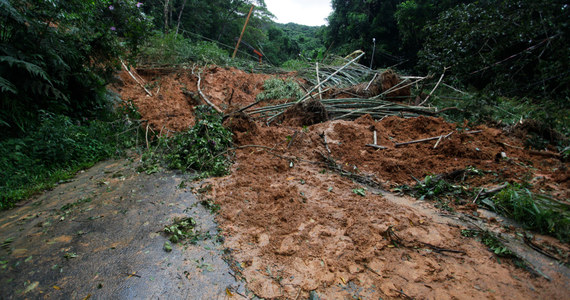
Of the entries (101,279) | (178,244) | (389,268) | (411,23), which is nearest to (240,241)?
(178,244)

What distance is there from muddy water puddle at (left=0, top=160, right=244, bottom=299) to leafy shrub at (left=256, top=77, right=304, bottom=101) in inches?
162

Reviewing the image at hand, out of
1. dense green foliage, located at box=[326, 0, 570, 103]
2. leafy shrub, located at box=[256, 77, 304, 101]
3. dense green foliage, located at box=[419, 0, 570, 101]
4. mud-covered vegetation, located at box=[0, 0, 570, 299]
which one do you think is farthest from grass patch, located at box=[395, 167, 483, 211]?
dense green foliage, located at box=[419, 0, 570, 101]

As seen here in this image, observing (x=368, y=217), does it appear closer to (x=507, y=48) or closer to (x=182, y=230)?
(x=182, y=230)

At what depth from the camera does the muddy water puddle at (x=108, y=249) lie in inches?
58.7

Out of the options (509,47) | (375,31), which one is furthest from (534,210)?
(375,31)

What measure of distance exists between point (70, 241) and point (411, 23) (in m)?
13.1

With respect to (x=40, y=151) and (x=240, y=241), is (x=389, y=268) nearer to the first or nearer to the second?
(x=240, y=241)

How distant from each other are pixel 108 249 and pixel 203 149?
1.72m

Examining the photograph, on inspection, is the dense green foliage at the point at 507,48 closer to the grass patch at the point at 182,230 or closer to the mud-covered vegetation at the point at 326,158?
the mud-covered vegetation at the point at 326,158

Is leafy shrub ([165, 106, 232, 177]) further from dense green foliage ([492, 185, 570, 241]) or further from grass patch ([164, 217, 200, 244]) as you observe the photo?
dense green foliage ([492, 185, 570, 241])

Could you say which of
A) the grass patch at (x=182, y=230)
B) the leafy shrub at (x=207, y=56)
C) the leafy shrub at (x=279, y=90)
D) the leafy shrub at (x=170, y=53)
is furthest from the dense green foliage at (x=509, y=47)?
the grass patch at (x=182, y=230)

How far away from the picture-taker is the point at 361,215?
2.23 m

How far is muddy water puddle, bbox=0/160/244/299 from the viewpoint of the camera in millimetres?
1492

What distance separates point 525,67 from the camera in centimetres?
564
